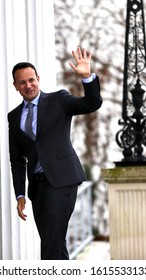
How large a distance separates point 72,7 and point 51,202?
33.0ft

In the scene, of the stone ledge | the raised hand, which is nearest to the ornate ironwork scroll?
the stone ledge

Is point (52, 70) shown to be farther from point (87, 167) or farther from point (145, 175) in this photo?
point (87, 167)

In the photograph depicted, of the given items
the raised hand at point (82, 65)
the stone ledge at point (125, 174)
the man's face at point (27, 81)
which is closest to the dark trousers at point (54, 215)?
the man's face at point (27, 81)

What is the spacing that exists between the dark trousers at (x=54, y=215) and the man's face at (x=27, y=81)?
1.40 ft

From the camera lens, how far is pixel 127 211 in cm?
634

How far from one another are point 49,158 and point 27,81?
1.24ft

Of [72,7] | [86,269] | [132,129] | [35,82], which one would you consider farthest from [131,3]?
[72,7]

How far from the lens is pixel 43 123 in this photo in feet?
11.9

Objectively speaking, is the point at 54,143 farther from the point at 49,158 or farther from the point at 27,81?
the point at 27,81

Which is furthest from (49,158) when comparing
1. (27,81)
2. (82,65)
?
(82,65)

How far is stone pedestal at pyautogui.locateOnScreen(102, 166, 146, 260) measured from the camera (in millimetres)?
6277

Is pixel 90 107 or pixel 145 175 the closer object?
pixel 90 107

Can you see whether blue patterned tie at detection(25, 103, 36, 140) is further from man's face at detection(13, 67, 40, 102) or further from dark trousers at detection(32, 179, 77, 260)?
dark trousers at detection(32, 179, 77, 260)

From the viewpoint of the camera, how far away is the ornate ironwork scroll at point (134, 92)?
646 cm
